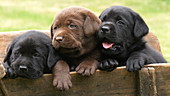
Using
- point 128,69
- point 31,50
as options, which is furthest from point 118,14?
point 31,50

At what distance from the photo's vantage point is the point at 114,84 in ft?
11.9

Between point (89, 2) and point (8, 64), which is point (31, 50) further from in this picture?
point (89, 2)

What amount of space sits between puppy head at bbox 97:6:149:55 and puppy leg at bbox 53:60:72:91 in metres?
0.51

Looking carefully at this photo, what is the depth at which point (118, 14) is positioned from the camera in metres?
3.99

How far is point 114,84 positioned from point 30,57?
0.81 m

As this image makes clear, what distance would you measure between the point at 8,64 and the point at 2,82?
1.69 feet

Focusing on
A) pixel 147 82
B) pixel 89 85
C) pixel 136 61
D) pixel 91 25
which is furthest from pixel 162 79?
pixel 91 25

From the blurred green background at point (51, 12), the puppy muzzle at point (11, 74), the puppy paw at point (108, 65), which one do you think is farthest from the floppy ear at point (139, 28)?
the blurred green background at point (51, 12)

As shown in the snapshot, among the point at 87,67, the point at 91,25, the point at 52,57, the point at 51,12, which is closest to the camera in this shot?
the point at 87,67

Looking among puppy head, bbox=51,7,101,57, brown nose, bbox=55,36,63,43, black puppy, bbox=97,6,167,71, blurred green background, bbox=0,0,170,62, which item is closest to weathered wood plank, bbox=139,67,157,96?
black puppy, bbox=97,6,167,71

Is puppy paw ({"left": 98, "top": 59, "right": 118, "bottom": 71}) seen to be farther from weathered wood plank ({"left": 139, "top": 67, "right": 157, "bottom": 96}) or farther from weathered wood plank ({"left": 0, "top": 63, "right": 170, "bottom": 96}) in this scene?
weathered wood plank ({"left": 139, "top": 67, "right": 157, "bottom": 96})

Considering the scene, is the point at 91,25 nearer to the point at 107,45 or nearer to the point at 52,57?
the point at 107,45

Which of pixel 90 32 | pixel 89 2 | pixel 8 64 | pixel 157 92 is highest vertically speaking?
pixel 90 32

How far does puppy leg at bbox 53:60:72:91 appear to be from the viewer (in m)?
3.45
